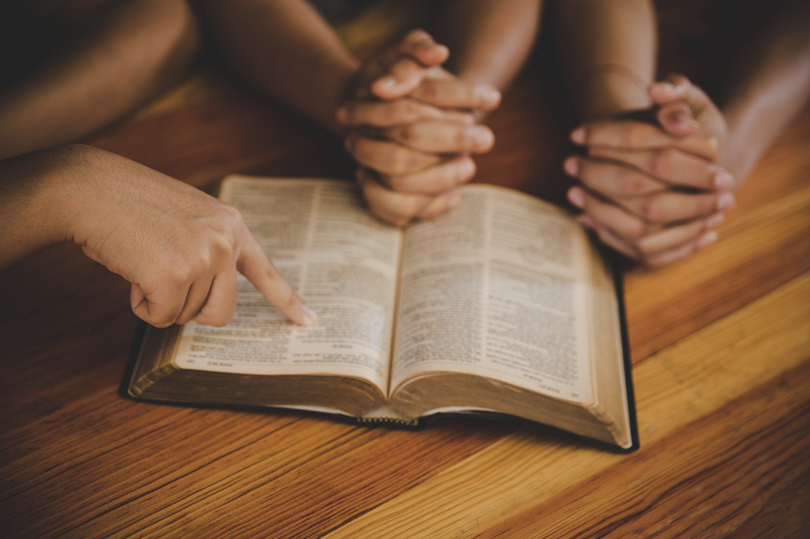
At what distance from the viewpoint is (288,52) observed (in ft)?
2.83

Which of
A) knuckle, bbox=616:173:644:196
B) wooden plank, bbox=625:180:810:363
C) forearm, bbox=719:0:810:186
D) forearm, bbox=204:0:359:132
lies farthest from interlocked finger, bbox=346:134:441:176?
forearm, bbox=719:0:810:186

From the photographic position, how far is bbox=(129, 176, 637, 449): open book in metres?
0.58

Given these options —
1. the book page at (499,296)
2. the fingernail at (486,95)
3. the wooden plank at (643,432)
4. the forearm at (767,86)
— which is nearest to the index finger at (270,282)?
the book page at (499,296)

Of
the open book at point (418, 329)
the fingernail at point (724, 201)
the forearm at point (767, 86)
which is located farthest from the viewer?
the forearm at point (767, 86)

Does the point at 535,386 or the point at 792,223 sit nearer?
the point at 535,386

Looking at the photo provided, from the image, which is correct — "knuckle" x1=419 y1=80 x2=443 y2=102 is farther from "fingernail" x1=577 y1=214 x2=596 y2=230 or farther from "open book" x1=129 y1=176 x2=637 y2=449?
"fingernail" x1=577 y1=214 x2=596 y2=230

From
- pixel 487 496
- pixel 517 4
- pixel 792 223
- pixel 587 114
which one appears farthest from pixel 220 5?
pixel 792 223

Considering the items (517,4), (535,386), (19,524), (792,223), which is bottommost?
(19,524)

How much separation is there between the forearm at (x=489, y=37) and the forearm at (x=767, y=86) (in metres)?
0.35

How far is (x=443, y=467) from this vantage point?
59cm

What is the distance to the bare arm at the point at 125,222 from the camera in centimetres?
47

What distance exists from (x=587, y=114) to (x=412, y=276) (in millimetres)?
410

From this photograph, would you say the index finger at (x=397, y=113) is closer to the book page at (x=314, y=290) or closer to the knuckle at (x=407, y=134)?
the knuckle at (x=407, y=134)

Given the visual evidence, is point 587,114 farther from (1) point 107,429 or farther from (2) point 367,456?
(1) point 107,429
